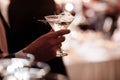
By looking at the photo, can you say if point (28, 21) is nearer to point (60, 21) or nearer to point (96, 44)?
point (60, 21)

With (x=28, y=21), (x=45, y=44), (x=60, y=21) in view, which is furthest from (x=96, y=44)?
(x=45, y=44)

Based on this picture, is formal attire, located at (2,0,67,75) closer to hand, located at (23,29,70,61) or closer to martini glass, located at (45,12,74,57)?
martini glass, located at (45,12,74,57)

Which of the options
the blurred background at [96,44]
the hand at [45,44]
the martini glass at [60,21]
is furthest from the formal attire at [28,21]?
the blurred background at [96,44]

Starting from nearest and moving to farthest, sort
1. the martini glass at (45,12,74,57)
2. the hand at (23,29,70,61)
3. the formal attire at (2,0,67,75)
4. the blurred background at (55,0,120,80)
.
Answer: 1. the hand at (23,29,70,61)
2. the martini glass at (45,12,74,57)
3. the formal attire at (2,0,67,75)
4. the blurred background at (55,0,120,80)

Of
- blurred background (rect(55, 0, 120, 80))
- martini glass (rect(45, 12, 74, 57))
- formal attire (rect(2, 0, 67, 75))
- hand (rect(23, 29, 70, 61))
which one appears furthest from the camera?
blurred background (rect(55, 0, 120, 80))

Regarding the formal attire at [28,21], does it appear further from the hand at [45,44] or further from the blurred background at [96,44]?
the blurred background at [96,44]

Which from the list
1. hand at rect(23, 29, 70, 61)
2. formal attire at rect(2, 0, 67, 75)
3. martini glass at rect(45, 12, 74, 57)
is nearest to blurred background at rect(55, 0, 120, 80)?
formal attire at rect(2, 0, 67, 75)

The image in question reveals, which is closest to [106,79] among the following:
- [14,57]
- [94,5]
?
[94,5]
